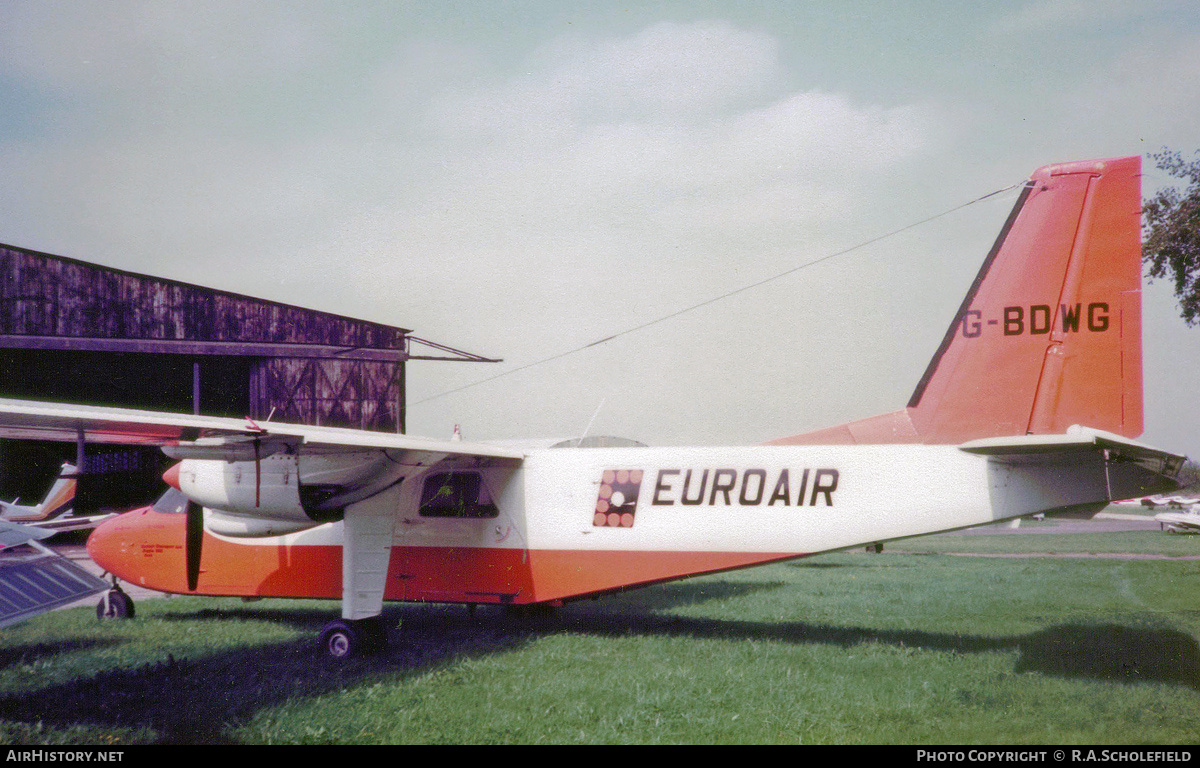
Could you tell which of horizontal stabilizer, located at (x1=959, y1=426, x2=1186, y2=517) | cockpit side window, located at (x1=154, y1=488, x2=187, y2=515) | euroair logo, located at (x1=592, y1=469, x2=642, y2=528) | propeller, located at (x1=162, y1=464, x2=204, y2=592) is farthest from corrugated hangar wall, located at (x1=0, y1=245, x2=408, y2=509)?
horizontal stabilizer, located at (x1=959, y1=426, x2=1186, y2=517)

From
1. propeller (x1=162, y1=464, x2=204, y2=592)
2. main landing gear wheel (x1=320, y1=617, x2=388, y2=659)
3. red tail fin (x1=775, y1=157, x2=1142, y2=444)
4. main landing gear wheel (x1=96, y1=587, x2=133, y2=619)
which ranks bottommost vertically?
main landing gear wheel (x1=96, y1=587, x2=133, y2=619)

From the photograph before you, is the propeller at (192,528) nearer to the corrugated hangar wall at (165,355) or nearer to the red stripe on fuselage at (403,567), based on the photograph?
the red stripe on fuselage at (403,567)

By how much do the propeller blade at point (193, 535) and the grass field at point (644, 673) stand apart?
0.93m

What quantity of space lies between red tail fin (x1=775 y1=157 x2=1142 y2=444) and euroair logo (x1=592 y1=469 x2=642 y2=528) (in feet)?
10.0

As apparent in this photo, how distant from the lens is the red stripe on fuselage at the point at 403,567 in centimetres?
891

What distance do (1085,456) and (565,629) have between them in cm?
641

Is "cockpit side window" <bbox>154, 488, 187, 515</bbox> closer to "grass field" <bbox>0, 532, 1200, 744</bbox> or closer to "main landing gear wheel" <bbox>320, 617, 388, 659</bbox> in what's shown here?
"grass field" <bbox>0, 532, 1200, 744</bbox>

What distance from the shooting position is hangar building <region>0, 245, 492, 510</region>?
1841 centimetres

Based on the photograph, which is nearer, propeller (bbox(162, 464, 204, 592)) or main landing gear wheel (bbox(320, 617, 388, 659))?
main landing gear wheel (bbox(320, 617, 388, 659))

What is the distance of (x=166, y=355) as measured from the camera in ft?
67.9

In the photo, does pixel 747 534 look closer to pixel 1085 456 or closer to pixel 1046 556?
pixel 1085 456

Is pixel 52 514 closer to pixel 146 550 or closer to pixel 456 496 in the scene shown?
pixel 146 550
